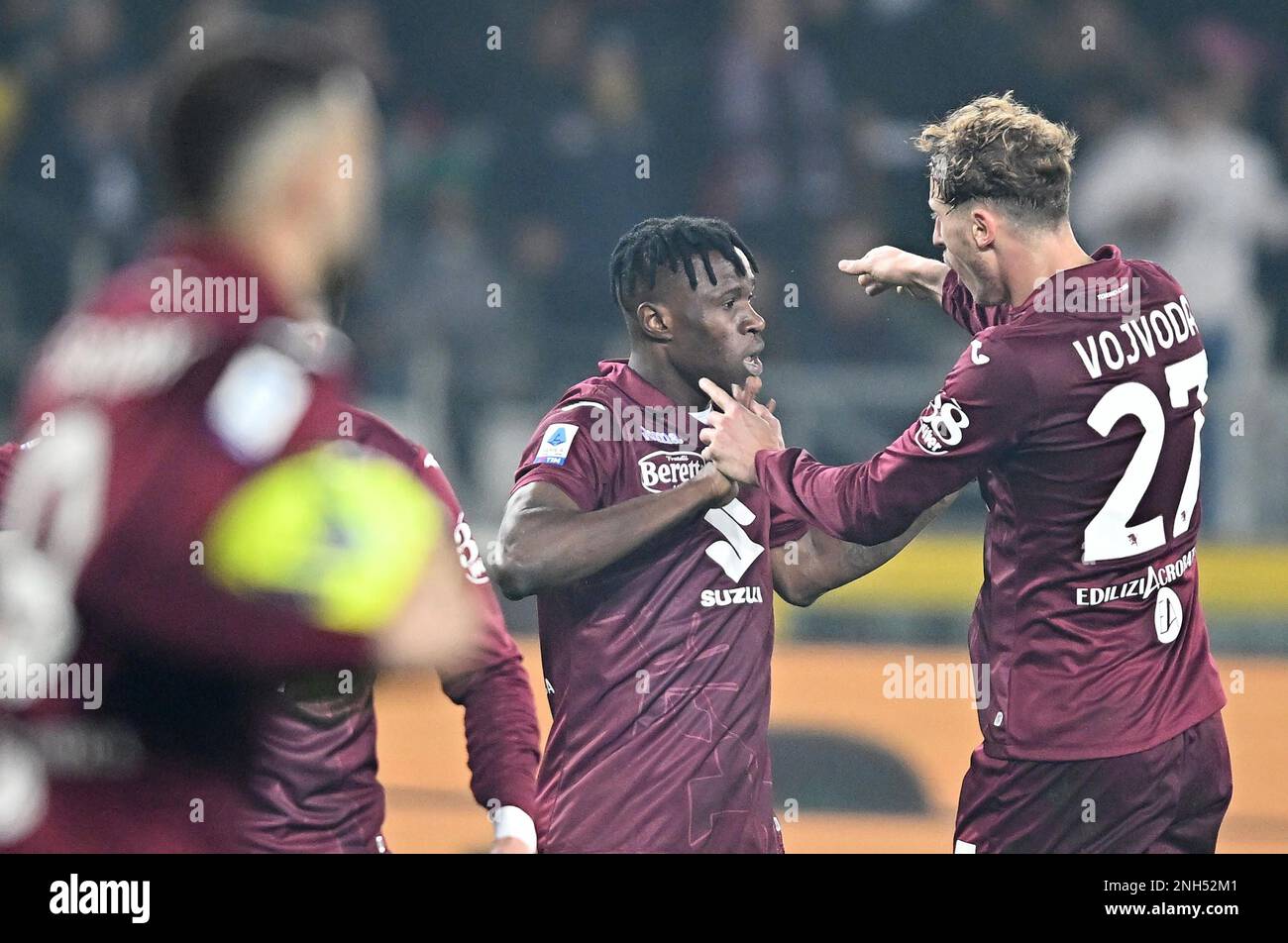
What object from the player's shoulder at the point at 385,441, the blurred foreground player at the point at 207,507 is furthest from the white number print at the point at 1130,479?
the blurred foreground player at the point at 207,507

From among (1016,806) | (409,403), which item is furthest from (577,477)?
(409,403)

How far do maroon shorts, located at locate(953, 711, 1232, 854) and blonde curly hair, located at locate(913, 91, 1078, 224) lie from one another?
1.35m

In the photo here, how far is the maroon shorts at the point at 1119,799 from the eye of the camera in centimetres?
410

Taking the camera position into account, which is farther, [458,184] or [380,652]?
[458,184]

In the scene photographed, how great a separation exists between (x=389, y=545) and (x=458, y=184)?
25.4 feet

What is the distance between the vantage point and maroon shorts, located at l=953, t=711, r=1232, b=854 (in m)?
4.10

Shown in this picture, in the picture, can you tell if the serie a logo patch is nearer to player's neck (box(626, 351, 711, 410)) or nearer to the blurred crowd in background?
player's neck (box(626, 351, 711, 410))

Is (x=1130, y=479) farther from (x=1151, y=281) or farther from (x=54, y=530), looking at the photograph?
(x=54, y=530)

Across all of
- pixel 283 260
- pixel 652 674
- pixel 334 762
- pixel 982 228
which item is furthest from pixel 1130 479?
pixel 283 260

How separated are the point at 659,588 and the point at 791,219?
5.13 meters

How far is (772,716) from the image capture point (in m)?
6.99

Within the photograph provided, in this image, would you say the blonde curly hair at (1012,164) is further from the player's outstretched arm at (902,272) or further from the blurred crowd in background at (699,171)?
the blurred crowd in background at (699,171)

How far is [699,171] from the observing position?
9.34 m
